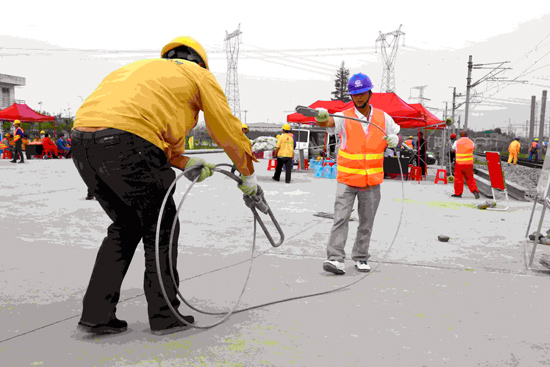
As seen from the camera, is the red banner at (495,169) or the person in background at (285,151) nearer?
the red banner at (495,169)

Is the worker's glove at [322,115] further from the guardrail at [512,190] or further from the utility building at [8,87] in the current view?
the utility building at [8,87]

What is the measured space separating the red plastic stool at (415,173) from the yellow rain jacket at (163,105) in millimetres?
14540

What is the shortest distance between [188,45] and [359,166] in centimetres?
224

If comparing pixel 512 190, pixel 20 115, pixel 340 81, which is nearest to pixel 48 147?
pixel 20 115

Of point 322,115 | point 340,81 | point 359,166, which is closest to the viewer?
point 322,115

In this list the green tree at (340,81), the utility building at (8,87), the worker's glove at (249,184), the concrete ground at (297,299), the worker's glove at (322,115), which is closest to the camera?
the concrete ground at (297,299)

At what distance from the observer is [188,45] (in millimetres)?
3092

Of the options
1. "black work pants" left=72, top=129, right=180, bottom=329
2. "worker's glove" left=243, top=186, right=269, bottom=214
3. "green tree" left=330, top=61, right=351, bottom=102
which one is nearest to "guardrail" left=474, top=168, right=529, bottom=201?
"worker's glove" left=243, top=186, right=269, bottom=214

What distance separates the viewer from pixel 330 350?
287cm

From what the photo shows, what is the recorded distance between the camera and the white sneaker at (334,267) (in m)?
4.59

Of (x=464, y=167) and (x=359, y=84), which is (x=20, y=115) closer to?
(x=464, y=167)

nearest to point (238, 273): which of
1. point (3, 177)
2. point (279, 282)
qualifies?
point (279, 282)

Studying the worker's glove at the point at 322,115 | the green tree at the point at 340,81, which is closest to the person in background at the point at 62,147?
the worker's glove at the point at 322,115

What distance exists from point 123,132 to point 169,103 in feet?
1.05
